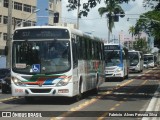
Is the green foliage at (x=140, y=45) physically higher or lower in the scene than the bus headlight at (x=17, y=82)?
lower

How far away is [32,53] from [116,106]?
13.1 ft

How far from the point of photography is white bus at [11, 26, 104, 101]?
66.6 ft

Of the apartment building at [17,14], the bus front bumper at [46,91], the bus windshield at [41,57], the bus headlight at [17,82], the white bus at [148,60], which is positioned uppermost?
the apartment building at [17,14]

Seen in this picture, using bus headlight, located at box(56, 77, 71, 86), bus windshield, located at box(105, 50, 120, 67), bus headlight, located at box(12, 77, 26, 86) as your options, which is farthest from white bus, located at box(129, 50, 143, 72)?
bus headlight, located at box(12, 77, 26, 86)

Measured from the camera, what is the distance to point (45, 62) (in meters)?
20.3

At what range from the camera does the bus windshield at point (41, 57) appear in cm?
2033

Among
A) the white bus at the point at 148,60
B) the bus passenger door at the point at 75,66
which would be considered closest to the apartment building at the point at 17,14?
the white bus at the point at 148,60

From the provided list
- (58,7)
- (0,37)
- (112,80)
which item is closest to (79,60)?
(112,80)

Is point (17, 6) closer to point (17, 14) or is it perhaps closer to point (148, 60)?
point (17, 14)

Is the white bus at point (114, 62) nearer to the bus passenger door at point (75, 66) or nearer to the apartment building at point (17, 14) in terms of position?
the bus passenger door at point (75, 66)

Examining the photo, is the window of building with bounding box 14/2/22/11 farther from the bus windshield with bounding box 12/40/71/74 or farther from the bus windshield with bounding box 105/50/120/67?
the bus windshield with bounding box 12/40/71/74

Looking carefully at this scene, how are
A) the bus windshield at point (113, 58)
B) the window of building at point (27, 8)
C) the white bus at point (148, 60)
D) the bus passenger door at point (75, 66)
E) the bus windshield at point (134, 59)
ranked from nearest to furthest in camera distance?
the bus passenger door at point (75, 66)
the bus windshield at point (113, 58)
the bus windshield at point (134, 59)
the window of building at point (27, 8)
the white bus at point (148, 60)

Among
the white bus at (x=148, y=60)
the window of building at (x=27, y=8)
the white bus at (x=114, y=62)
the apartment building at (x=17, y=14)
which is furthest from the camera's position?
the white bus at (x=148, y=60)

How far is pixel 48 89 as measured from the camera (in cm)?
2030
